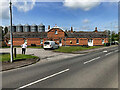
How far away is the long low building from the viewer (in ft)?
113

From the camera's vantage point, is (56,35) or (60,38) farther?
(60,38)

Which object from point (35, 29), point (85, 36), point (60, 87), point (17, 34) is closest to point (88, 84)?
point (60, 87)

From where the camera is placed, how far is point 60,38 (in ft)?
113

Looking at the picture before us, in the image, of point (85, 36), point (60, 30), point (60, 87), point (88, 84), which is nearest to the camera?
point (60, 87)

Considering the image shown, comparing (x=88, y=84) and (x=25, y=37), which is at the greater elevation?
(x=25, y=37)

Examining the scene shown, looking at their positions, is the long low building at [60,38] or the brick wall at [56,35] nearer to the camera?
the brick wall at [56,35]

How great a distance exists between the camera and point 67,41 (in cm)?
3538

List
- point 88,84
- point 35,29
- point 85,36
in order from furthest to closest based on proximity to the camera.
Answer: point 35,29 < point 85,36 < point 88,84

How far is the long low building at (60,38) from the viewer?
34469 mm

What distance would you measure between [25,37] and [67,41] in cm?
1436

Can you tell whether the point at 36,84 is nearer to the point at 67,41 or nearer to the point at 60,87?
the point at 60,87

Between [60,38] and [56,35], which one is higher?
[56,35]

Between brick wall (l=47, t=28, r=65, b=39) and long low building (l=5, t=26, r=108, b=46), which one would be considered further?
long low building (l=5, t=26, r=108, b=46)

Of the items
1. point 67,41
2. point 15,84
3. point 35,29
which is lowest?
point 15,84
